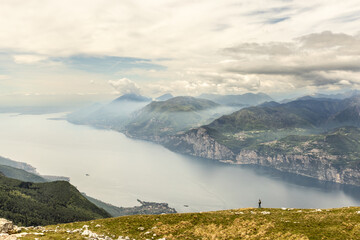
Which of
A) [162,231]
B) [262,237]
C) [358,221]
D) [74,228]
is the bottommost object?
[74,228]

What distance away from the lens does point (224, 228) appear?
43.0 metres

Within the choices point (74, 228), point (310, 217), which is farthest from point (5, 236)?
point (310, 217)

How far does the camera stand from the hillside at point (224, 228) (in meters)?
36.8

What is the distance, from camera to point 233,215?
167 feet

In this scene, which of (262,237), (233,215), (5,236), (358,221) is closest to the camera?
(5,236)

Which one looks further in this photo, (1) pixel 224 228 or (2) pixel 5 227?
(1) pixel 224 228

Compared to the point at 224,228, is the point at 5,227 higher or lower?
lower

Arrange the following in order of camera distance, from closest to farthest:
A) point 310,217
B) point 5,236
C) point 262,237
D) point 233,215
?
1. point 5,236
2. point 262,237
3. point 310,217
4. point 233,215

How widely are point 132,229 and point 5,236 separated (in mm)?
20493

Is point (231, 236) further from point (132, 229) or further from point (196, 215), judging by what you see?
point (132, 229)

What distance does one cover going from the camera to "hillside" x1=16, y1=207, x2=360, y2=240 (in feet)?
121

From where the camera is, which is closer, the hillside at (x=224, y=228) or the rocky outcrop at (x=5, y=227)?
the hillside at (x=224, y=228)

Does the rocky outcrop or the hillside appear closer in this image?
the hillside

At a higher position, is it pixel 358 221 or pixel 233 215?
pixel 358 221
